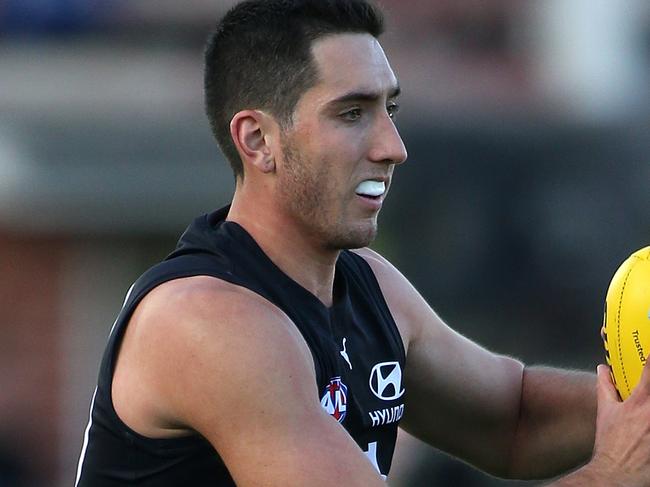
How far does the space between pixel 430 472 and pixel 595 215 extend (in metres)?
2.69

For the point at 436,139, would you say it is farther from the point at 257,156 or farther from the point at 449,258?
the point at 257,156

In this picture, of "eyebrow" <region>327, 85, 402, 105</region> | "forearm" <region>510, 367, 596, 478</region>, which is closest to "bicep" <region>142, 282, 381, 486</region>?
"eyebrow" <region>327, 85, 402, 105</region>

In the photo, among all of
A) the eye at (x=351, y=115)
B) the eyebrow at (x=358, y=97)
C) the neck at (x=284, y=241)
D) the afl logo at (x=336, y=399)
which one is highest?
the eyebrow at (x=358, y=97)

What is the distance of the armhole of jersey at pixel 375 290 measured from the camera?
4.86m

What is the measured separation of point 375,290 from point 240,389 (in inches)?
40.7

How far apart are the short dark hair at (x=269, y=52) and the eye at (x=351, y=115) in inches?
5.0

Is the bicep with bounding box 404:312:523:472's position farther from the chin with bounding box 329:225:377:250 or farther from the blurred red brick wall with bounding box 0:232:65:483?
the blurred red brick wall with bounding box 0:232:65:483

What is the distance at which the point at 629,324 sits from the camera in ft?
14.7

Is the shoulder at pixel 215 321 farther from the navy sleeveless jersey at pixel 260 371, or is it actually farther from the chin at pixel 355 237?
the chin at pixel 355 237

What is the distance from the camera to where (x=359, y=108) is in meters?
4.48

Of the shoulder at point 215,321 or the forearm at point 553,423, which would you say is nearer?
the shoulder at point 215,321

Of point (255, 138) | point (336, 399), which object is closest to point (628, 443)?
point (336, 399)

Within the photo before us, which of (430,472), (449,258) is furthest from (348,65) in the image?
(449,258)

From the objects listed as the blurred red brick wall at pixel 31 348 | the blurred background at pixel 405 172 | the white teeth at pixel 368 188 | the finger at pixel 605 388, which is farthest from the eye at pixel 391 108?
the blurred red brick wall at pixel 31 348
